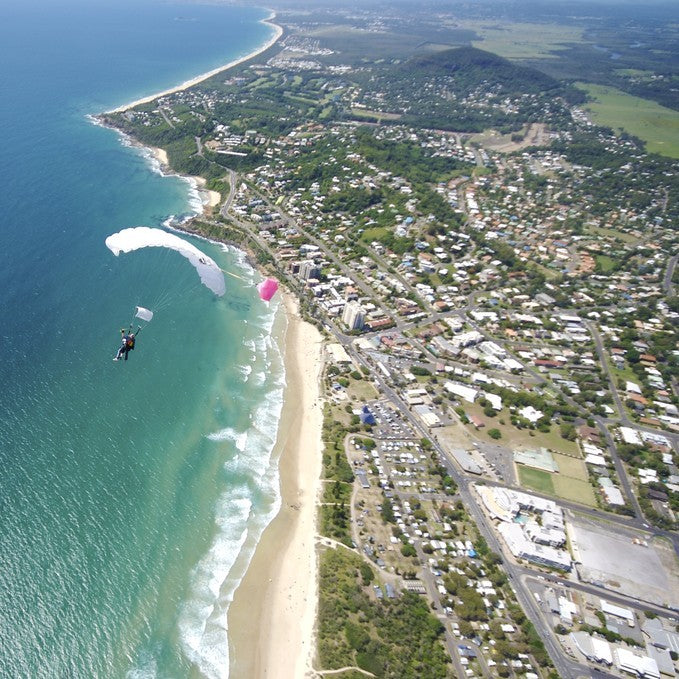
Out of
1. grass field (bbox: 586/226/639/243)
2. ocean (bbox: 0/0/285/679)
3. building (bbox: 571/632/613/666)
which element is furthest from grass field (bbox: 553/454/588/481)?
grass field (bbox: 586/226/639/243)

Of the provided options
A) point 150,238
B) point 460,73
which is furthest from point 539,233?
point 460,73

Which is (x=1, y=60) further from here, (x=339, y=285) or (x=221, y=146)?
(x=339, y=285)

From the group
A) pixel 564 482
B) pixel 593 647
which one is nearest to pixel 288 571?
pixel 593 647

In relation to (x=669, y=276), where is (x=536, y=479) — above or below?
below

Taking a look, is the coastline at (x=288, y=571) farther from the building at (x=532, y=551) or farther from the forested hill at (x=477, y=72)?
the forested hill at (x=477, y=72)

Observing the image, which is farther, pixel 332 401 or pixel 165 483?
pixel 332 401

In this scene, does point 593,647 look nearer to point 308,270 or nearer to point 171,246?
point 171,246

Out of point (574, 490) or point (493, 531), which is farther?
point (574, 490)
